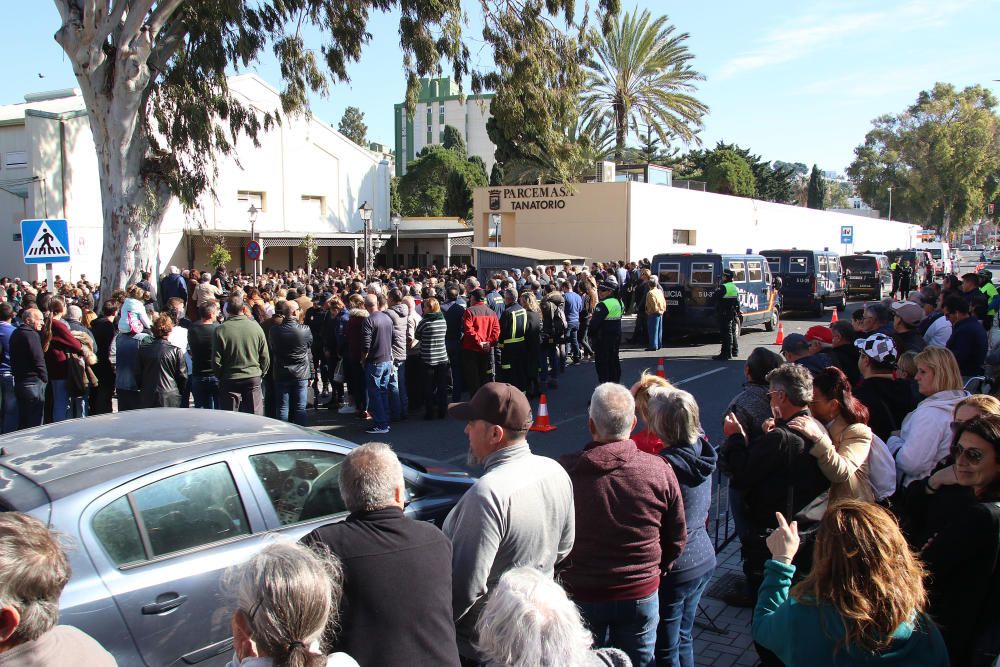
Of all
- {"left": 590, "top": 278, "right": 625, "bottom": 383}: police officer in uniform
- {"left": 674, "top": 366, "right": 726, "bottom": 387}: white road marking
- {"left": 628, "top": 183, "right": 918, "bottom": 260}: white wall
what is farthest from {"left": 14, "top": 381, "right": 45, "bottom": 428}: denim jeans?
{"left": 628, "top": 183, "right": 918, "bottom": 260}: white wall

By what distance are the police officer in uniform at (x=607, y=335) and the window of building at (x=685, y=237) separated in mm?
23363

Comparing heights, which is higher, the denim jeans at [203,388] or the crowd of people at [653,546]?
the crowd of people at [653,546]

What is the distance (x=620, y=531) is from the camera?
3.28 m

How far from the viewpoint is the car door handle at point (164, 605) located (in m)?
3.50

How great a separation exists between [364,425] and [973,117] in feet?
252

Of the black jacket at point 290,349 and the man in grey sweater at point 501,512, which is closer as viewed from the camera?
the man in grey sweater at point 501,512

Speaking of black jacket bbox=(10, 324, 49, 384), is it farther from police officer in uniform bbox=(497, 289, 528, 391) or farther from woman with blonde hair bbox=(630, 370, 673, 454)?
woman with blonde hair bbox=(630, 370, 673, 454)

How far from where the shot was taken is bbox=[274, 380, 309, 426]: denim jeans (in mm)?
9625

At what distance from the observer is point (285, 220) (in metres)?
38.2

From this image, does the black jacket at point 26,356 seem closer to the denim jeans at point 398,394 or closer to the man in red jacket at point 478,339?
the denim jeans at point 398,394

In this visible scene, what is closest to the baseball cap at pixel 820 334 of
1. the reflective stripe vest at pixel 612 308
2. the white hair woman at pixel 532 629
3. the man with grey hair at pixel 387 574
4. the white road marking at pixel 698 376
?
the reflective stripe vest at pixel 612 308

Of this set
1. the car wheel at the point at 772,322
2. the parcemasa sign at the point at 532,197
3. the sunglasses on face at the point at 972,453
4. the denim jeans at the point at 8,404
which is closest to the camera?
the sunglasses on face at the point at 972,453

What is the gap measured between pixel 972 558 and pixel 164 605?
3504 mm

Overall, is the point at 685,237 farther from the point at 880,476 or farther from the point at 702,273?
the point at 880,476
